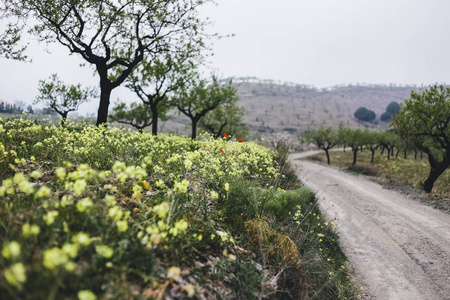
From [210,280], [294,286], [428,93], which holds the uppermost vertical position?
[428,93]

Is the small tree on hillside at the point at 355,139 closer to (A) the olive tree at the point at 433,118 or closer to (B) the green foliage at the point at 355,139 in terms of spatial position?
(B) the green foliage at the point at 355,139

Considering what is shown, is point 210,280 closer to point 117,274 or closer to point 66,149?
point 117,274

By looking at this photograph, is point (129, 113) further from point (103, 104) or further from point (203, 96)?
point (103, 104)

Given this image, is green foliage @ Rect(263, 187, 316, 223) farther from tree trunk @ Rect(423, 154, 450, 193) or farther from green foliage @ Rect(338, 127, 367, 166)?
green foliage @ Rect(338, 127, 367, 166)

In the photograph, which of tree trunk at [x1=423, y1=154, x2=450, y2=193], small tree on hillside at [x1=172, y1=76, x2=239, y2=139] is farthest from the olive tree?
small tree on hillside at [x1=172, y1=76, x2=239, y2=139]

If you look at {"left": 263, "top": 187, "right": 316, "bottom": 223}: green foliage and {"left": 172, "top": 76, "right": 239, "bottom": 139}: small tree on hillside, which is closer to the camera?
{"left": 263, "top": 187, "right": 316, "bottom": 223}: green foliage

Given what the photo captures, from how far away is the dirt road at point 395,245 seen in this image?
7.46 metres

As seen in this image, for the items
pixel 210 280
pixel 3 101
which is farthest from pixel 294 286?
pixel 3 101

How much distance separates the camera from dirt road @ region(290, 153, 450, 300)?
746 centimetres

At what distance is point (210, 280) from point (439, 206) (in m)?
17.1

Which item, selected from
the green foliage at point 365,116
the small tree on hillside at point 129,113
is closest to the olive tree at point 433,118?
the small tree on hillside at point 129,113

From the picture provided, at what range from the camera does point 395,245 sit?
32.8ft

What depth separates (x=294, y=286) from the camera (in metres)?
4.30

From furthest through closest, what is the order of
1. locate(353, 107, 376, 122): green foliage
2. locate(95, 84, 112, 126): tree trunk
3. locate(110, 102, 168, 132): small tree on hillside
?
locate(353, 107, 376, 122): green foliage < locate(110, 102, 168, 132): small tree on hillside < locate(95, 84, 112, 126): tree trunk
